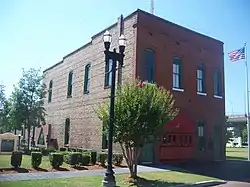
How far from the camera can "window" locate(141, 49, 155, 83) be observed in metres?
21.1

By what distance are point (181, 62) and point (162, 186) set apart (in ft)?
43.5

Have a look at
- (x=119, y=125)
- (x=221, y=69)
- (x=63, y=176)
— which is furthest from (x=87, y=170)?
(x=221, y=69)

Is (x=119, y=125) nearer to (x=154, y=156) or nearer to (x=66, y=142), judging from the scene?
(x=154, y=156)

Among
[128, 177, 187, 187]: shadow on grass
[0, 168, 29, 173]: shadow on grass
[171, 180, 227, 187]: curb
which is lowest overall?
[171, 180, 227, 187]: curb

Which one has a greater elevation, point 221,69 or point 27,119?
point 221,69

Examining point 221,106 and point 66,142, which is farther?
point 66,142

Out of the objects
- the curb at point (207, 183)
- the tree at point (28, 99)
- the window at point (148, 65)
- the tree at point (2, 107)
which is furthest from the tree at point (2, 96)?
the curb at point (207, 183)

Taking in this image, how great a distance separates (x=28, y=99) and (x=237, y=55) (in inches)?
724

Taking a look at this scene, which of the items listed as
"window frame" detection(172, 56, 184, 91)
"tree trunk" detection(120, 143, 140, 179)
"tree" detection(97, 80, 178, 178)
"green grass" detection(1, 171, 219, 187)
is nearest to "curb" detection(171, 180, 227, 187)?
"green grass" detection(1, 171, 219, 187)

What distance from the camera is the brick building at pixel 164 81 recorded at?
21.2 metres

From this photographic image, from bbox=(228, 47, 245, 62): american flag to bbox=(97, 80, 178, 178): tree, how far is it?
14.1 metres

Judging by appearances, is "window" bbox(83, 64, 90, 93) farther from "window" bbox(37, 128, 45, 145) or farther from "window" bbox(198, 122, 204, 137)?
"window" bbox(37, 128, 45, 145)

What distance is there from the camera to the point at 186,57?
2395 centimetres

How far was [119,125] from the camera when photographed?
513 inches
